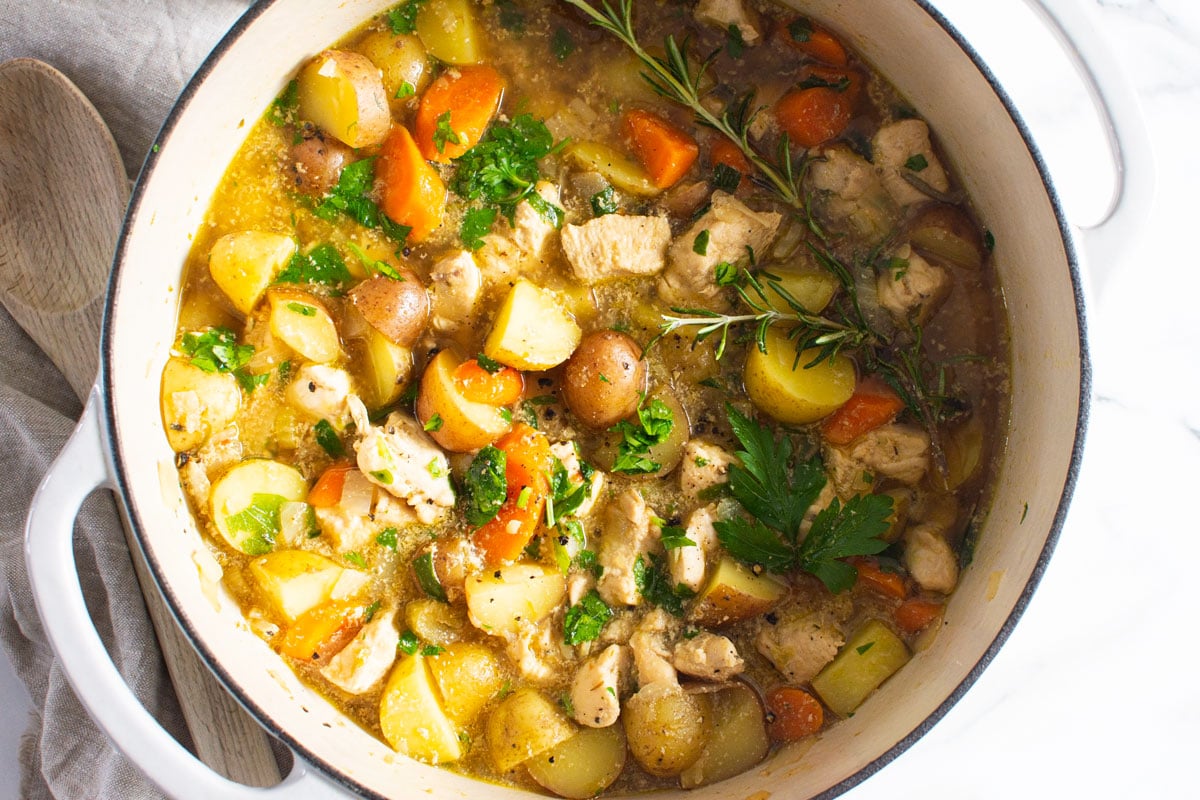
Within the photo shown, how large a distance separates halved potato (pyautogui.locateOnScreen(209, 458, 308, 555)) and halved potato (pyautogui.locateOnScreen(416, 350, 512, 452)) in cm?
35

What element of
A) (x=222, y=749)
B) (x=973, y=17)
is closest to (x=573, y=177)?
(x=973, y=17)

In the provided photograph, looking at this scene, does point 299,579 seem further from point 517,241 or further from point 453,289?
point 517,241

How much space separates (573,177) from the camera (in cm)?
242

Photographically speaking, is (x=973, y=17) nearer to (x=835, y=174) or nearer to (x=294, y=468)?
(x=835, y=174)

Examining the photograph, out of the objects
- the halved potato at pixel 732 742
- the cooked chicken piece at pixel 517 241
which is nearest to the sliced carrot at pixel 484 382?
the cooked chicken piece at pixel 517 241

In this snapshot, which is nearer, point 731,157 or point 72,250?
point 731,157

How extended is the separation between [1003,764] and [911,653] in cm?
60

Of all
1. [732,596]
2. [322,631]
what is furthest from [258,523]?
[732,596]

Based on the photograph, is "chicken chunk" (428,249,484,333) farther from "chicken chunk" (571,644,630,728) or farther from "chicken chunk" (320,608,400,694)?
"chicken chunk" (571,644,630,728)

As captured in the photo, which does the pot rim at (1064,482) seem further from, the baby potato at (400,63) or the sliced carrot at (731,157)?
the sliced carrot at (731,157)

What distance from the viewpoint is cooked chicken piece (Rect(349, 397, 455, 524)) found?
223 centimetres

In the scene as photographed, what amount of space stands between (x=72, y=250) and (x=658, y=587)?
5.78 ft

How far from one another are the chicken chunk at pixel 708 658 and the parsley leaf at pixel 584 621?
196mm

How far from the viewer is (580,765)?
235 cm
